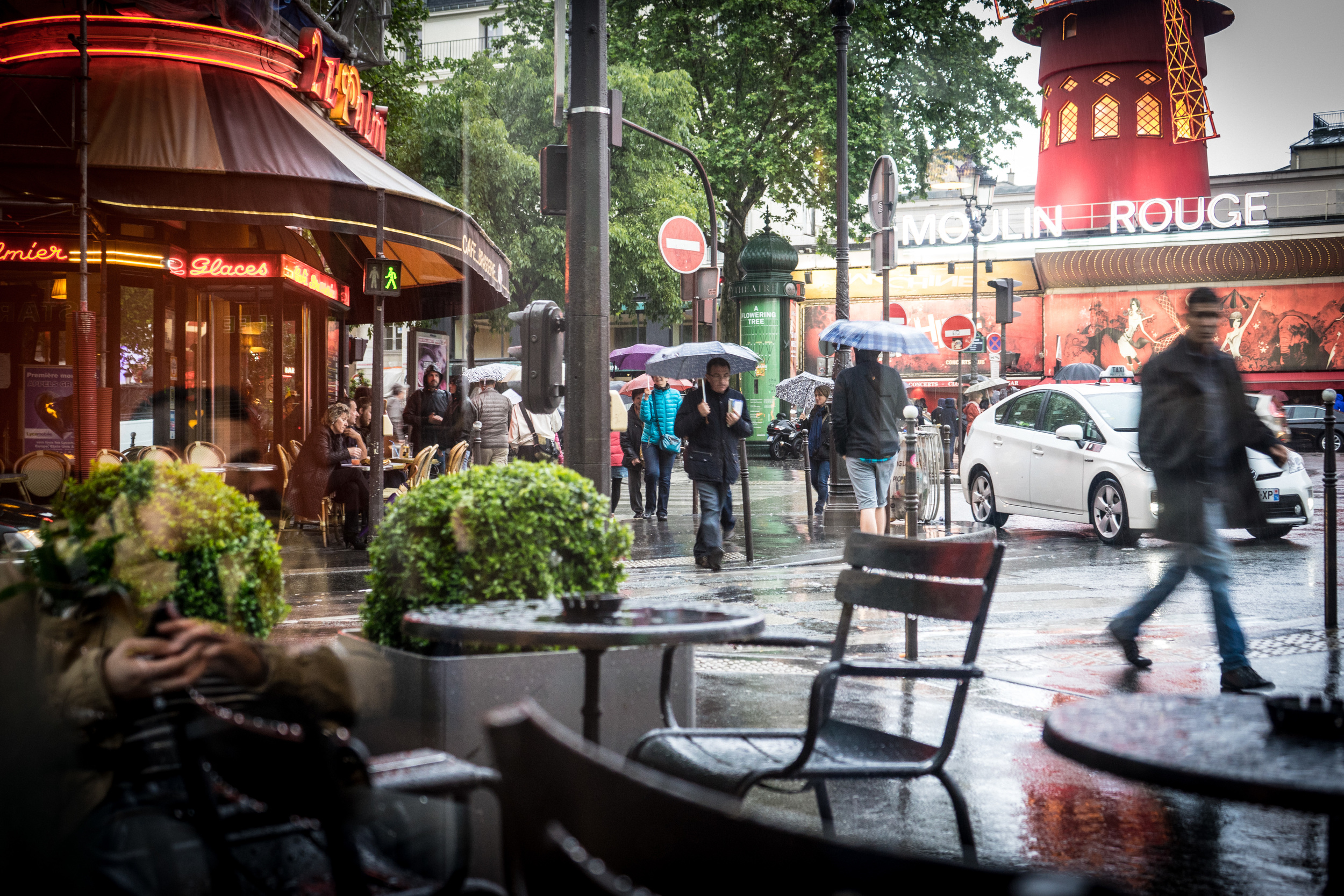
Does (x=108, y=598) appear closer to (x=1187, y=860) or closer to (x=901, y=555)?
(x=901, y=555)

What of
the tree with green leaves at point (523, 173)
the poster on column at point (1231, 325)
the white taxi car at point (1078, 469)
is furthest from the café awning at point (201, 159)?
the poster on column at point (1231, 325)

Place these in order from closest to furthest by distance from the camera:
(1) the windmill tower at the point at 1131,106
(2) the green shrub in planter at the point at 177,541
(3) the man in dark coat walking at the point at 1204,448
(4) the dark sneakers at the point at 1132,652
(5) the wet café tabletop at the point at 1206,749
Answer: (5) the wet café tabletop at the point at 1206,749
(2) the green shrub in planter at the point at 177,541
(3) the man in dark coat walking at the point at 1204,448
(4) the dark sneakers at the point at 1132,652
(1) the windmill tower at the point at 1131,106

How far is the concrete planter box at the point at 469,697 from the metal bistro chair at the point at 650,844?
199 cm

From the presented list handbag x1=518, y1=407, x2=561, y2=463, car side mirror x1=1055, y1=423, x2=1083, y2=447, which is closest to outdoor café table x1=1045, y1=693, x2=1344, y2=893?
car side mirror x1=1055, y1=423, x2=1083, y2=447

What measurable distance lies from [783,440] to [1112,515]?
812 inches

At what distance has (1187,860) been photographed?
152 inches

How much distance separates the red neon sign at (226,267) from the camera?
51.9 ft

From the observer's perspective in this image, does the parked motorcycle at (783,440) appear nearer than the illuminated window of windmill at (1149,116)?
Yes

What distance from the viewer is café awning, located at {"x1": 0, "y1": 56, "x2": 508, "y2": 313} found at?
12031 mm

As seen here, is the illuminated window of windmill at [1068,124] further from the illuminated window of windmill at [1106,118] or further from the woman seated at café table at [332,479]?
the woman seated at café table at [332,479]

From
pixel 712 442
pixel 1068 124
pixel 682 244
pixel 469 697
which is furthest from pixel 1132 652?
pixel 1068 124

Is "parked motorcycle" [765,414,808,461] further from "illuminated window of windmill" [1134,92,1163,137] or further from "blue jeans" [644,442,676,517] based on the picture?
"illuminated window of windmill" [1134,92,1163,137]

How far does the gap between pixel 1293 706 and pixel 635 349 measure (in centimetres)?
2703

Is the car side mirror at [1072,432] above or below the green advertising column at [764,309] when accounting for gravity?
below
